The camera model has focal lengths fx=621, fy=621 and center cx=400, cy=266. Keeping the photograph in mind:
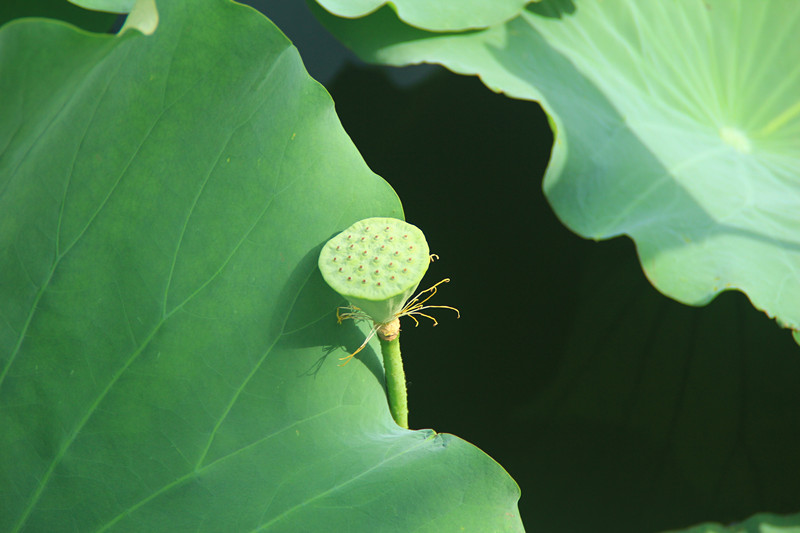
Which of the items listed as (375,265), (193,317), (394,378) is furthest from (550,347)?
(193,317)

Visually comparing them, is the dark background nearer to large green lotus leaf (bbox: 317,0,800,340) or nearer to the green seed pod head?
large green lotus leaf (bbox: 317,0,800,340)

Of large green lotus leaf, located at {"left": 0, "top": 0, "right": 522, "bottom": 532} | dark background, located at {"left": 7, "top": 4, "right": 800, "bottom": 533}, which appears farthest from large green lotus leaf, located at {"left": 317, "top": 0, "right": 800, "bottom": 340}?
large green lotus leaf, located at {"left": 0, "top": 0, "right": 522, "bottom": 532}

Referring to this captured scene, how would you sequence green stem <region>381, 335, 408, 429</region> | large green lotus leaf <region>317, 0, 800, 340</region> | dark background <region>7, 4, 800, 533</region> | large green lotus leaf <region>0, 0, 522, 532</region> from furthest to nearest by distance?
dark background <region>7, 4, 800, 533</region>
large green lotus leaf <region>317, 0, 800, 340</region>
green stem <region>381, 335, 408, 429</region>
large green lotus leaf <region>0, 0, 522, 532</region>

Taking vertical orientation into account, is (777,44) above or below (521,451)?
above

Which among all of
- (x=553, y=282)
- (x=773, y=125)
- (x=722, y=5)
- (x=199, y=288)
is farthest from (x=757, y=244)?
(x=199, y=288)

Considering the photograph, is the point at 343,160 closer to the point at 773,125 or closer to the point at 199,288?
the point at 199,288

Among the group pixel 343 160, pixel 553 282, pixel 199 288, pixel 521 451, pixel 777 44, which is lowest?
pixel 521 451
